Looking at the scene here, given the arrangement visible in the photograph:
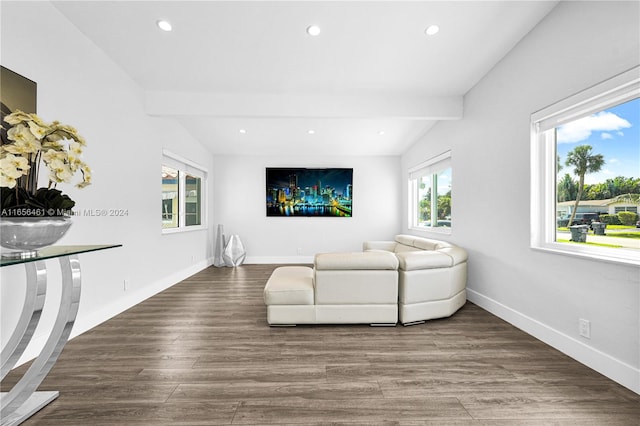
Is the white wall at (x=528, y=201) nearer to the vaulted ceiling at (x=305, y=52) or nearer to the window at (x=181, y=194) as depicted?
the vaulted ceiling at (x=305, y=52)

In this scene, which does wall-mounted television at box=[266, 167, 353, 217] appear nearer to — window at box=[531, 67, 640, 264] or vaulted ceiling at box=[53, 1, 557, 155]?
vaulted ceiling at box=[53, 1, 557, 155]

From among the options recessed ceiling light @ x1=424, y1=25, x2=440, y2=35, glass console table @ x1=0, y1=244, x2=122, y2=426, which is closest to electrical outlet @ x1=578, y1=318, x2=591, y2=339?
recessed ceiling light @ x1=424, y1=25, x2=440, y2=35

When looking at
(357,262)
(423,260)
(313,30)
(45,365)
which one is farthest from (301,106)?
(45,365)

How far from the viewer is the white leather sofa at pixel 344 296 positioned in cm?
282

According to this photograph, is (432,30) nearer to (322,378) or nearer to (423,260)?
(423,260)

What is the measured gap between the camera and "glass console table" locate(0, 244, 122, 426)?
1523mm

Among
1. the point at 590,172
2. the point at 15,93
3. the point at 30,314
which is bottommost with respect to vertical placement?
the point at 30,314

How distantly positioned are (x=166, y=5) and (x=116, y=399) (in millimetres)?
2844

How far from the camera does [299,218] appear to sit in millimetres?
6426

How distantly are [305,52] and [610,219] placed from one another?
289cm

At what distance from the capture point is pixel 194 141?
5.32 metres

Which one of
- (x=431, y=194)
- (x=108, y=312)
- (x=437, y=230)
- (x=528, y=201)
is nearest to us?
(x=528, y=201)

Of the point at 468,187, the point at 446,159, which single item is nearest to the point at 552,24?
the point at 468,187

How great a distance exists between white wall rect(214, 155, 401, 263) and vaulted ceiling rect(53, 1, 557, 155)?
1.86 metres
